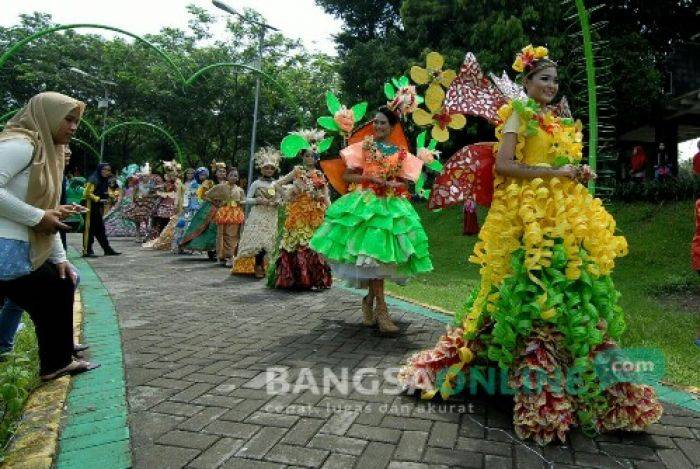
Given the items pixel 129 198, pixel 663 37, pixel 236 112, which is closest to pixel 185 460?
pixel 129 198

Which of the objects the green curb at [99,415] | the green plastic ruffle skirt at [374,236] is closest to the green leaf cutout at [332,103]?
the green plastic ruffle skirt at [374,236]

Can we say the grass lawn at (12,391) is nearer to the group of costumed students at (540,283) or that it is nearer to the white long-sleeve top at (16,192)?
the white long-sleeve top at (16,192)

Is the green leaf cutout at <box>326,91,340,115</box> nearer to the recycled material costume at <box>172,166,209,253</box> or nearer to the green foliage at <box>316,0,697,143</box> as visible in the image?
A: the recycled material costume at <box>172,166,209,253</box>

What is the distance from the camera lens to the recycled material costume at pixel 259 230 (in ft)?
29.0

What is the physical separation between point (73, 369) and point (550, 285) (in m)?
3.05

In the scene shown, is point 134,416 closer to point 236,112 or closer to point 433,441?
point 433,441

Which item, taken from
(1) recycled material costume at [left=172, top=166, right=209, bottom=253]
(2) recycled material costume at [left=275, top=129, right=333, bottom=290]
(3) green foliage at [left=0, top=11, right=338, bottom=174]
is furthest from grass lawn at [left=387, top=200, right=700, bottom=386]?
(3) green foliage at [left=0, top=11, right=338, bottom=174]

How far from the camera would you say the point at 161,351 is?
4.24 metres

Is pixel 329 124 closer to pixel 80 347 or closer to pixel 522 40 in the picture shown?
pixel 80 347

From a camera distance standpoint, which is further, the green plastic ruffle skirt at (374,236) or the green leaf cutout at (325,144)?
the green leaf cutout at (325,144)

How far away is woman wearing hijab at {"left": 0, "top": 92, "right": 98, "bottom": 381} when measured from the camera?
120 inches

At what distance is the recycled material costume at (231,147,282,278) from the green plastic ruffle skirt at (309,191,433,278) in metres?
3.98

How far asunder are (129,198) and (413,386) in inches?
577

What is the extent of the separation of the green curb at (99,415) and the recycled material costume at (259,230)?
13.4ft
